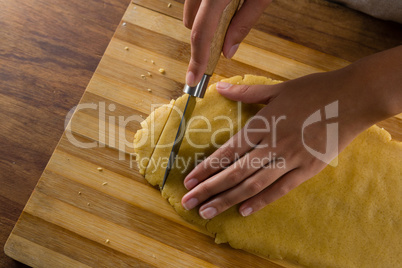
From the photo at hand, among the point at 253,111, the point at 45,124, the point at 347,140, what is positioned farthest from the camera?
the point at 45,124

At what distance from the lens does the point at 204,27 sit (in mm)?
905

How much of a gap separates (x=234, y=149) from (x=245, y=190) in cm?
13

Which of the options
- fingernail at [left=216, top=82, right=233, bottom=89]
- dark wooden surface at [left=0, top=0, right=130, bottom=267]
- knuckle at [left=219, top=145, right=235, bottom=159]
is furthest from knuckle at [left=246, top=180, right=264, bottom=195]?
dark wooden surface at [left=0, top=0, right=130, bottom=267]

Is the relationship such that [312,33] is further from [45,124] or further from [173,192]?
[45,124]

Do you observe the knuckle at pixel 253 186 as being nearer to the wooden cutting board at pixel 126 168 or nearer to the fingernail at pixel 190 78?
the wooden cutting board at pixel 126 168

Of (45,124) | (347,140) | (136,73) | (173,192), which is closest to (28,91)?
(45,124)

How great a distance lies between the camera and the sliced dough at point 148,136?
3.97ft

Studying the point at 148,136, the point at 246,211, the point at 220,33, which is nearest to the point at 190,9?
the point at 220,33

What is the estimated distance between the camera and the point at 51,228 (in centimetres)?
119

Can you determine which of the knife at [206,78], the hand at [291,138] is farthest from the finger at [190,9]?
the hand at [291,138]

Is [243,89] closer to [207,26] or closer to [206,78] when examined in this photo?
[206,78]

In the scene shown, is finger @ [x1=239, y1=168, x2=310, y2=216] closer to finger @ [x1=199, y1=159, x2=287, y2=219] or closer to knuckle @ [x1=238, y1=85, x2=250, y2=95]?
finger @ [x1=199, y1=159, x2=287, y2=219]

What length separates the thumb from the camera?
117 centimetres

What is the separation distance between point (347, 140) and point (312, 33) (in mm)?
485
